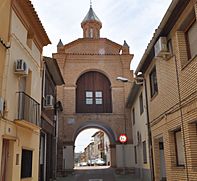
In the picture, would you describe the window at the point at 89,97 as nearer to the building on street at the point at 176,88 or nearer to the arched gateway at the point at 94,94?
the arched gateway at the point at 94,94

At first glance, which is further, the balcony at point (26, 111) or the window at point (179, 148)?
the window at point (179, 148)

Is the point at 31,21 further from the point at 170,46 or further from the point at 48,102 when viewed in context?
the point at 170,46

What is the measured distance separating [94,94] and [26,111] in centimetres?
1614

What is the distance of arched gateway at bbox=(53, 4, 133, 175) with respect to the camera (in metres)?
24.4

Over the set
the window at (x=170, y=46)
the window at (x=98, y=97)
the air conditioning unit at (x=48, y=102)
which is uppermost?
the window at (x=98, y=97)

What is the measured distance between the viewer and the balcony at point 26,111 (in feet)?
32.5

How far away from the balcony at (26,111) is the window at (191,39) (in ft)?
19.2

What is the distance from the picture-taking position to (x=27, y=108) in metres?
10.5

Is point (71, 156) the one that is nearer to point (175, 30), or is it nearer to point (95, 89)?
point (95, 89)

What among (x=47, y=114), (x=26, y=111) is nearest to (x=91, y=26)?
(x=47, y=114)

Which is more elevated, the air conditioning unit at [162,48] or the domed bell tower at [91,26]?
the domed bell tower at [91,26]

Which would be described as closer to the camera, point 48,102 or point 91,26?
point 48,102

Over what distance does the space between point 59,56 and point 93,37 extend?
5071 millimetres

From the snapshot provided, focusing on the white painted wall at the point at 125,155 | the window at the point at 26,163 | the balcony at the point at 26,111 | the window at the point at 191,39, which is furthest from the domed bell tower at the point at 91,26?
the window at the point at 191,39
